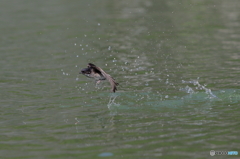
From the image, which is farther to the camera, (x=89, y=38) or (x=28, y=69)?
(x=89, y=38)

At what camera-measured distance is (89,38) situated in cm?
2150

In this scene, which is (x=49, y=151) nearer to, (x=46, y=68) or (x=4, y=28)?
(x=46, y=68)

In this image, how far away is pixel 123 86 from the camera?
45.3 feet

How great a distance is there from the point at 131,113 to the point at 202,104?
5.76 feet

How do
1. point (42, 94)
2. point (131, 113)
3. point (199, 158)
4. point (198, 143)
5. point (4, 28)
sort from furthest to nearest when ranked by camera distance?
point (4, 28)
point (42, 94)
point (131, 113)
point (198, 143)
point (199, 158)

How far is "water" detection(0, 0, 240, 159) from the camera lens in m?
9.36

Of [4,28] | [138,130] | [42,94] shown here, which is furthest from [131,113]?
[4,28]

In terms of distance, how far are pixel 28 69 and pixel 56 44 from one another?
4.29 metres

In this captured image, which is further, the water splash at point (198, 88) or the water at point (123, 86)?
the water splash at point (198, 88)

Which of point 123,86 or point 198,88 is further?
point 123,86

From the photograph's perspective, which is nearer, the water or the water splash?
the water

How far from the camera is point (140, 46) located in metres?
19.7

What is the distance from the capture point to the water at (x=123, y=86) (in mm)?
9359

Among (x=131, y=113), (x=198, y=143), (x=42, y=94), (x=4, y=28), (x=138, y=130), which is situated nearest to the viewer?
(x=198, y=143)
